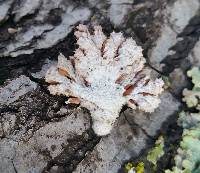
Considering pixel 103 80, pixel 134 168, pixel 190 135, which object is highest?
pixel 103 80

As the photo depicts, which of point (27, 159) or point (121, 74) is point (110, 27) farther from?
point (27, 159)

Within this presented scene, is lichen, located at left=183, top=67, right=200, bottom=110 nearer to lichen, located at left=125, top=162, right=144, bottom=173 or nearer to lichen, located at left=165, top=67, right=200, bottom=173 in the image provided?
lichen, located at left=165, top=67, right=200, bottom=173

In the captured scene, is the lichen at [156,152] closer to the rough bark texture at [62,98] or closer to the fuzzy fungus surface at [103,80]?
the rough bark texture at [62,98]

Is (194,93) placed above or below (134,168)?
above

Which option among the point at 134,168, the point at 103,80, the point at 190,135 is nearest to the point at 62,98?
the point at 103,80

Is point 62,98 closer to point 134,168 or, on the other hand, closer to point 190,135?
point 134,168

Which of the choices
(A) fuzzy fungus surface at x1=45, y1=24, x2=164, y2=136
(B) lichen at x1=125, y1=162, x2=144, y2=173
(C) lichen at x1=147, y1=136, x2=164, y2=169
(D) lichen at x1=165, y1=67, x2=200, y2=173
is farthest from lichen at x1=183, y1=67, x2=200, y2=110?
(B) lichen at x1=125, y1=162, x2=144, y2=173
